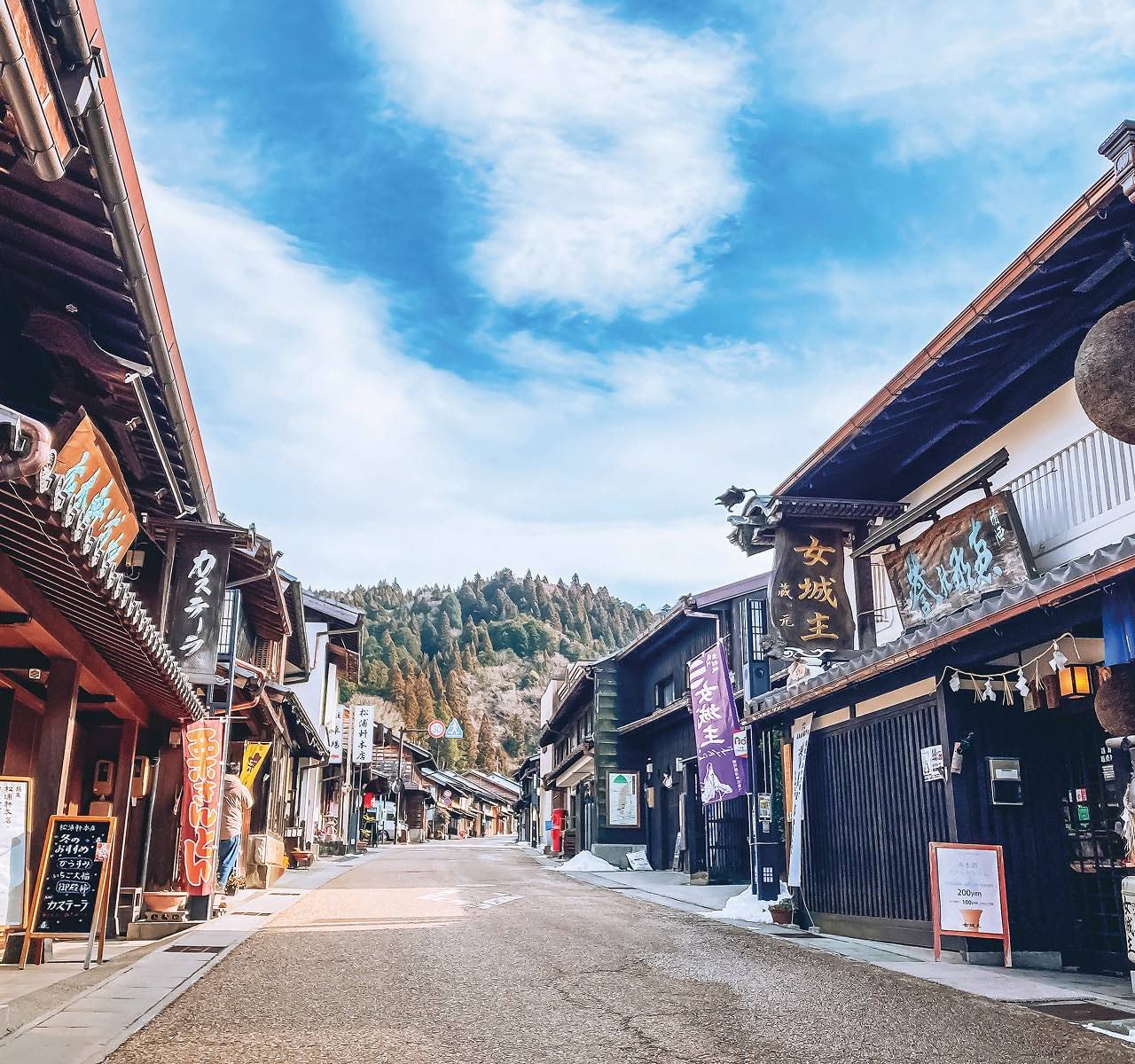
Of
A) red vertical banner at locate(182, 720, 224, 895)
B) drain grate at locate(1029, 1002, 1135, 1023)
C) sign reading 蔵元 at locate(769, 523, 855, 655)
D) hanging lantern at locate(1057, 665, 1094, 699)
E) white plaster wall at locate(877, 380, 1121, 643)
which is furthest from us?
sign reading 蔵元 at locate(769, 523, 855, 655)

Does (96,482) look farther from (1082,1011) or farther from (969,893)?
(969,893)

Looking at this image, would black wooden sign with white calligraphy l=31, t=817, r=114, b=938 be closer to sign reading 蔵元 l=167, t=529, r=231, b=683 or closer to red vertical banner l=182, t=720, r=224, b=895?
sign reading 蔵元 l=167, t=529, r=231, b=683

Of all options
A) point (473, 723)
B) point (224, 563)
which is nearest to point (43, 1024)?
point (224, 563)

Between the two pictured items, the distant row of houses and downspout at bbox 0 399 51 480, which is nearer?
downspout at bbox 0 399 51 480

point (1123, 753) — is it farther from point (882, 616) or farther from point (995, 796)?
point (882, 616)

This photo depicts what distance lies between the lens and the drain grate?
24.8ft

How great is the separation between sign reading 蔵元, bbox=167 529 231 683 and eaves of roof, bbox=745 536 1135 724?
8.16m

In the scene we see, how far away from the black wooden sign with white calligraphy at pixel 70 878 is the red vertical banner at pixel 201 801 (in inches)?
165

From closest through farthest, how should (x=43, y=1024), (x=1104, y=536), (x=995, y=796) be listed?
(x=43, y=1024) < (x=1104, y=536) < (x=995, y=796)

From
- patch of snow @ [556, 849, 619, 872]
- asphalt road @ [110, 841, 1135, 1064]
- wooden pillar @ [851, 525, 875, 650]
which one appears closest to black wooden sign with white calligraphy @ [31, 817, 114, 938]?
asphalt road @ [110, 841, 1135, 1064]

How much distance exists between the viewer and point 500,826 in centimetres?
11494

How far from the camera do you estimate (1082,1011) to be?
25.8 feet

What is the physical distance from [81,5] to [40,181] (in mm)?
1845

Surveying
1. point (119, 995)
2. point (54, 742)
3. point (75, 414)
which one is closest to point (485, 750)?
point (54, 742)
